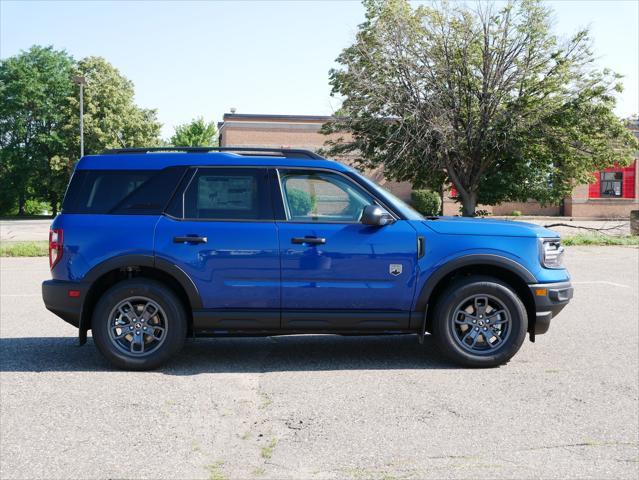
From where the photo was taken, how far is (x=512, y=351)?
21.0 ft

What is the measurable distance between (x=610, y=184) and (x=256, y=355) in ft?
168

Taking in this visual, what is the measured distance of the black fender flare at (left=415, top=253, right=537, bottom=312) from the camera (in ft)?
20.7

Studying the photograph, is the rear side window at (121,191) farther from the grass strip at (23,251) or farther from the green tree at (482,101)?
the green tree at (482,101)

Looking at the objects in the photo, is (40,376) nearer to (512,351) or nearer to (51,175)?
(512,351)

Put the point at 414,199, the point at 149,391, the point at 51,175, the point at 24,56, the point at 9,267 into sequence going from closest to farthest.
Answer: the point at 149,391 → the point at 9,267 → the point at 414,199 → the point at 51,175 → the point at 24,56

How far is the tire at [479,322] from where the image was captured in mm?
6344

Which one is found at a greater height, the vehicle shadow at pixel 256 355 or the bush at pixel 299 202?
the bush at pixel 299 202

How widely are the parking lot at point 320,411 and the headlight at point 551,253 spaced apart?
93 centimetres

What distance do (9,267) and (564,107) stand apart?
A: 20705mm

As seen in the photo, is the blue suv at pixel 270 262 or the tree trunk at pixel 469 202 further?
the tree trunk at pixel 469 202

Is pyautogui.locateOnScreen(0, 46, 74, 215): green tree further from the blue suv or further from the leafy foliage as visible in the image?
the blue suv

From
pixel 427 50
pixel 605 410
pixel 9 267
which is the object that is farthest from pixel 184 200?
pixel 427 50

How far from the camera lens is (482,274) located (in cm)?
661

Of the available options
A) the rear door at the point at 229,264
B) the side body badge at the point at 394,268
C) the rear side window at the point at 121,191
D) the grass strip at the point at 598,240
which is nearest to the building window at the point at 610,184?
the grass strip at the point at 598,240
